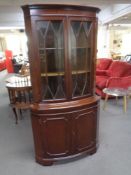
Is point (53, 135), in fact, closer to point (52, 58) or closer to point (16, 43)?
point (52, 58)

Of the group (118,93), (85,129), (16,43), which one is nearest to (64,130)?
(85,129)

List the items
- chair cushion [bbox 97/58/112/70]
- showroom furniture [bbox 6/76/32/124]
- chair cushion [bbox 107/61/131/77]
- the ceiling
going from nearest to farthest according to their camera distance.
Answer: showroom furniture [bbox 6/76/32/124], chair cushion [bbox 107/61/131/77], the ceiling, chair cushion [bbox 97/58/112/70]

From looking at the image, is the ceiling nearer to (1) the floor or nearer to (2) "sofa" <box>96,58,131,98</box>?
(2) "sofa" <box>96,58,131,98</box>

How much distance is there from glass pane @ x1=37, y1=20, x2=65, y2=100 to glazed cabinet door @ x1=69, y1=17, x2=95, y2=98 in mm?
125

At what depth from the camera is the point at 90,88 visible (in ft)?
7.25

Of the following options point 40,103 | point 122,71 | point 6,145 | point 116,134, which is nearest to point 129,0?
point 122,71

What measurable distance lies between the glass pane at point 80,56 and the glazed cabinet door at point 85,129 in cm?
28

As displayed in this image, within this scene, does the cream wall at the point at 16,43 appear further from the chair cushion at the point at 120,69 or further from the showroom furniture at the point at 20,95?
the showroom furniture at the point at 20,95

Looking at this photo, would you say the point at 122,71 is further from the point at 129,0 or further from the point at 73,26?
the point at 73,26

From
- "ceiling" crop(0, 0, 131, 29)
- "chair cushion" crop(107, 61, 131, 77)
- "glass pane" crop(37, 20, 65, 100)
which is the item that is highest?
"ceiling" crop(0, 0, 131, 29)

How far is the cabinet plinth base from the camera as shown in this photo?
203 cm

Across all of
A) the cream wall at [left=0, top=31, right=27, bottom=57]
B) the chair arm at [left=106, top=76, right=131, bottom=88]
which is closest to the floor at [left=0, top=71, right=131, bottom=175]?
the chair arm at [left=106, top=76, right=131, bottom=88]

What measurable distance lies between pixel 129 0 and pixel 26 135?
3.56 metres

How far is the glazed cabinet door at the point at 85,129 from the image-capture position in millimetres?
2152
